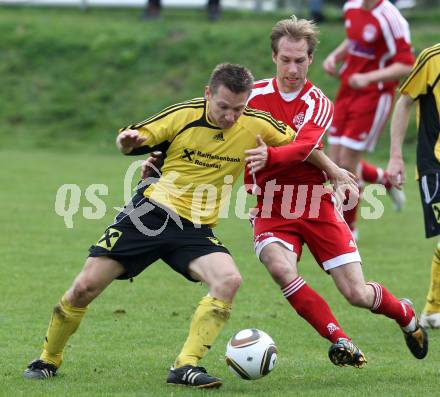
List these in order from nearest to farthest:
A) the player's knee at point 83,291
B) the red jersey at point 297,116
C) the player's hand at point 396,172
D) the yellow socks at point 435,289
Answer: the player's knee at point 83,291 < the red jersey at point 297,116 < the player's hand at point 396,172 < the yellow socks at point 435,289

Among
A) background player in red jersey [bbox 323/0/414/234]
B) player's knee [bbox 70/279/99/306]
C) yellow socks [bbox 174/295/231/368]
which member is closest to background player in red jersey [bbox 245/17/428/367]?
yellow socks [bbox 174/295/231/368]

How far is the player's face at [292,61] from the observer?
21.8 feet

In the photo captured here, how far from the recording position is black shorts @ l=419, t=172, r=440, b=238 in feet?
23.5

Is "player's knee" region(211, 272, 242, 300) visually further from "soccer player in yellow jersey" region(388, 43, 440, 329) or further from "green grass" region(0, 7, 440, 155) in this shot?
"green grass" region(0, 7, 440, 155)

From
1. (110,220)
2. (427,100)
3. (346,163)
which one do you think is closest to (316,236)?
(427,100)

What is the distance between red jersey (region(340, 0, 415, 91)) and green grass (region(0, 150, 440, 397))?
200cm

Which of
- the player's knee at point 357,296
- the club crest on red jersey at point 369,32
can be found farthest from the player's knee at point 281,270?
the club crest on red jersey at point 369,32

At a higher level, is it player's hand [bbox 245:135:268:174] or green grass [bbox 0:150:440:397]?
player's hand [bbox 245:135:268:174]

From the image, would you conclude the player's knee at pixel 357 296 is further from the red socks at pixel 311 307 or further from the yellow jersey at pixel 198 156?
the yellow jersey at pixel 198 156

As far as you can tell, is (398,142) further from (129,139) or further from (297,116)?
(129,139)

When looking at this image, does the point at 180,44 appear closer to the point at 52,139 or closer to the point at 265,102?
the point at 52,139

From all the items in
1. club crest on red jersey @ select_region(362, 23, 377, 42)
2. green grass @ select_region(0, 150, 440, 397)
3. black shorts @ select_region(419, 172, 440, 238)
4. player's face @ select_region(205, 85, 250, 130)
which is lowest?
green grass @ select_region(0, 150, 440, 397)

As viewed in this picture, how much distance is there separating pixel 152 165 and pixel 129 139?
1.50ft

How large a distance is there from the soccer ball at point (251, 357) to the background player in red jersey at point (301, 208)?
564 millimetres
